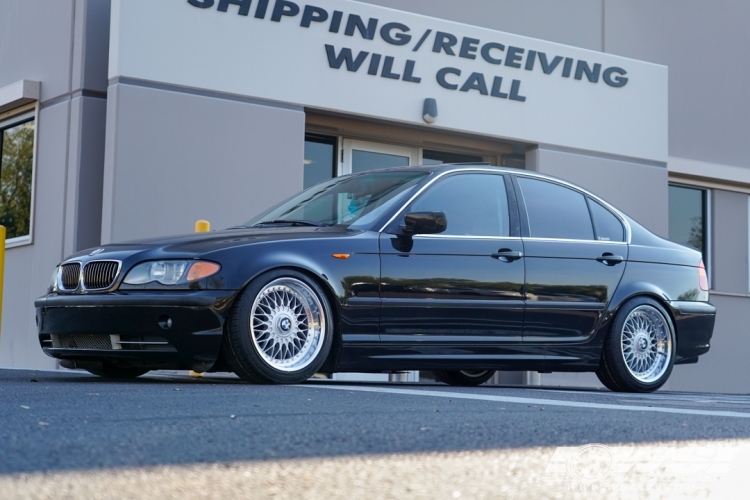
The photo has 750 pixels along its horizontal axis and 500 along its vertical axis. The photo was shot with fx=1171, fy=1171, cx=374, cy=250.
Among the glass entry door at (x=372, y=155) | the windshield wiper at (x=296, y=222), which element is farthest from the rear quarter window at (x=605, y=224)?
the glass entry door at (x=372, y=155)

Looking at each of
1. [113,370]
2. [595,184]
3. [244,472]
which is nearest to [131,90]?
[113,370]

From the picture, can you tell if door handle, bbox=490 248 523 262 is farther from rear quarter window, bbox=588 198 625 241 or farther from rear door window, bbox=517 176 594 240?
rear quarter window, bbox=588 198 625 241

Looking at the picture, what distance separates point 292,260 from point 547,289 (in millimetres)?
2068

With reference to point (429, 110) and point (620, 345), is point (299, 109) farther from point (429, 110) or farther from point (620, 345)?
point (620, 345)

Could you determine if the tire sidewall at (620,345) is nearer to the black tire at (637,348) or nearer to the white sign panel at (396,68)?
the black tire at (637,348)

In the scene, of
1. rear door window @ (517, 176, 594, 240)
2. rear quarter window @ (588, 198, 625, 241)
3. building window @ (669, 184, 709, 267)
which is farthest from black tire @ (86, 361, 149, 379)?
building window @ (669, 184, 709, 267)

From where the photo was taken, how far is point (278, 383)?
6.55 metres

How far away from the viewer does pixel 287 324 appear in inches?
259

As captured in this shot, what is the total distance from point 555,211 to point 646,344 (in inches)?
47.8

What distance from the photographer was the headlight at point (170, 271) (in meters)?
6.49

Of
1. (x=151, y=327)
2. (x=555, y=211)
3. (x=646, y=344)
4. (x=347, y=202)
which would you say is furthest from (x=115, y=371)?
(x=646, y=344)

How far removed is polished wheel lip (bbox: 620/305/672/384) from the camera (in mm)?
8446

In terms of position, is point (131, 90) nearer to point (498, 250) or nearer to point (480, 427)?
point (498, 250)

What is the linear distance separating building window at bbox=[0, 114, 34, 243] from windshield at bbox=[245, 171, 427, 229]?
5.41 meters
